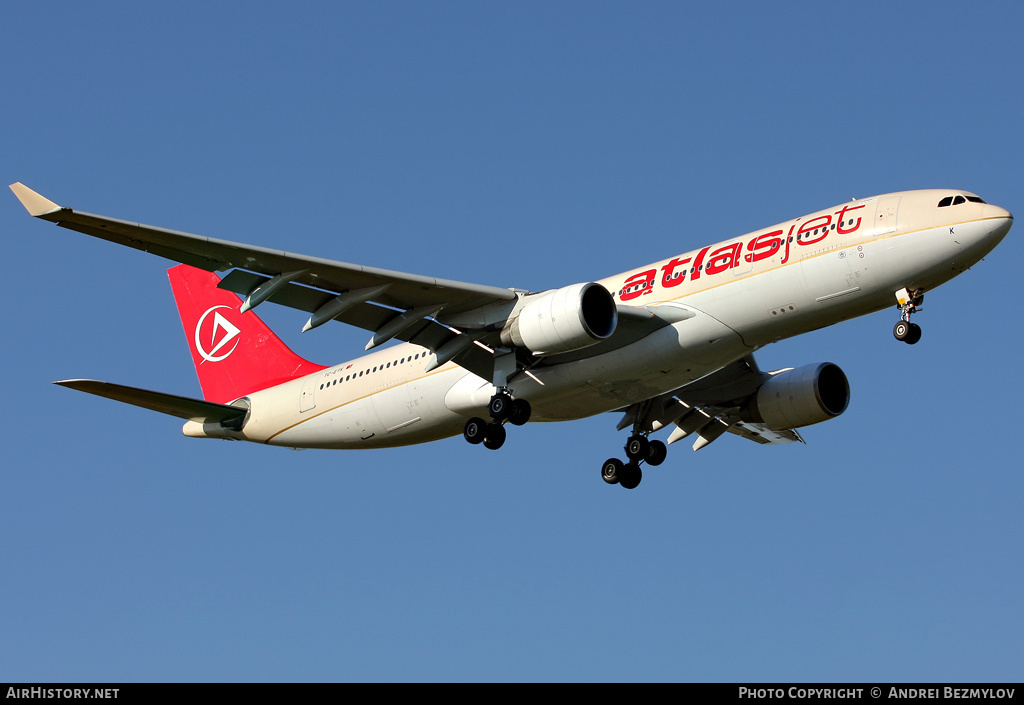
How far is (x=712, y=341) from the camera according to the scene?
2720 centimetres

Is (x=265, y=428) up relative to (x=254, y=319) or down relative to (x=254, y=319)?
down

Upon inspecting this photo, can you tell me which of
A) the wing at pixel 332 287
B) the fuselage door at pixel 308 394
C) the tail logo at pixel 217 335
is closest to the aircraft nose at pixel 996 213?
the wing at pixel 332 287

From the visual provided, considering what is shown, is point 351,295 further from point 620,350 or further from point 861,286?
point 861,286

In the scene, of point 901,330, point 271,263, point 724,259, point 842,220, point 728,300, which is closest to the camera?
point 901,330

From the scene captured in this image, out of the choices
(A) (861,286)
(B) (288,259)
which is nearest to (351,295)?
(B) (288,259)

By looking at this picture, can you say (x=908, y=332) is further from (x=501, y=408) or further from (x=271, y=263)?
(x=271, y=263)

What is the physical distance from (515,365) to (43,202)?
1118cm

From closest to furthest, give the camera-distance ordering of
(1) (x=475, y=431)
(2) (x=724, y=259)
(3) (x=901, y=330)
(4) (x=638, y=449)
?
(3) (x=901, y=330), (2) (x=724, y=259), (1) (x=475, y=431), (4) (x=638, y=449)

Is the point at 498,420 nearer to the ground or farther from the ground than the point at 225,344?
nearer to the ground

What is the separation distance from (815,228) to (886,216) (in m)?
1.53

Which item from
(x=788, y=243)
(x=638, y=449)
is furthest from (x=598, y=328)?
(x=638, y=449)

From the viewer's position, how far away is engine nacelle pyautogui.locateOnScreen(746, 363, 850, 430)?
3219 centimetres

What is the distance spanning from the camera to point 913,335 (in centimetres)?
2575
